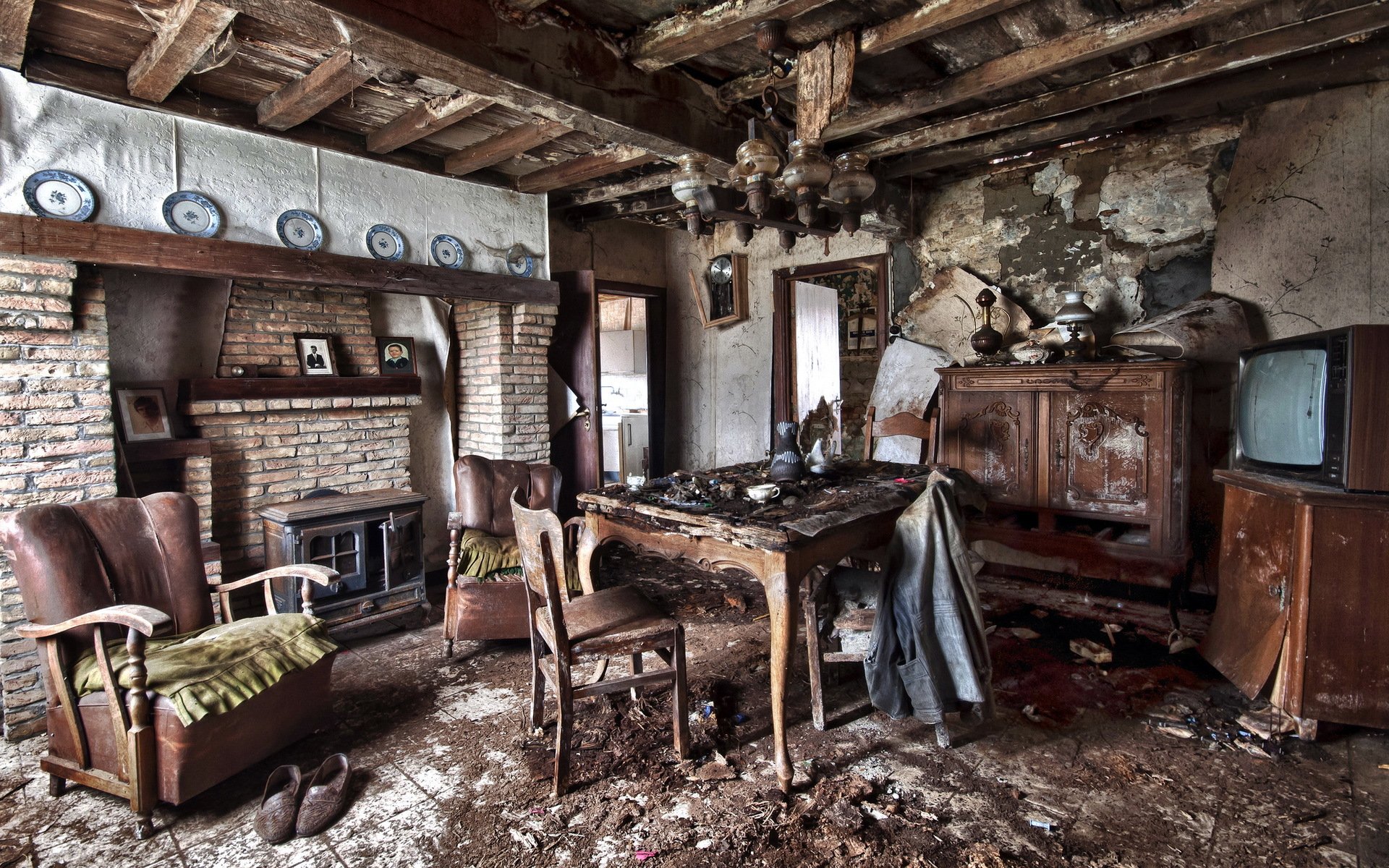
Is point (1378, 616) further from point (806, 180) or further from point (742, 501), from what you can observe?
point (806, 180)

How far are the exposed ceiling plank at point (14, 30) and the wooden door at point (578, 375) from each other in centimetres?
306

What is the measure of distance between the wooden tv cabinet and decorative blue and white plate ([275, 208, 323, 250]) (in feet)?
15.6

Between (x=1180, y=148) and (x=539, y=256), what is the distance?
4.13 meters

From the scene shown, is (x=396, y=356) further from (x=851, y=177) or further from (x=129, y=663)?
(x=851, y=177)

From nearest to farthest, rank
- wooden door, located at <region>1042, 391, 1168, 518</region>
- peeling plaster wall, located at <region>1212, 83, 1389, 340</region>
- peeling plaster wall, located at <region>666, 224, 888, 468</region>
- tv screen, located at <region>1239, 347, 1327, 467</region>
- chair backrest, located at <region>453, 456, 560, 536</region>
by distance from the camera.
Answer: tv screen, located at <region>1239, 347, 1327, 467</region>
peeling plaster wall, located at <region>1212, 83, 1389, 340</region>
wooden door, located at <region>1042, 391, 1168, 518</region>
chair backrest, located at <region>453, 456, 560, 536</region>
peeling plaster wall, located at <region>666, 224, 888, 468</region>

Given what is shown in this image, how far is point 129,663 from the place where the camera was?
2.17m

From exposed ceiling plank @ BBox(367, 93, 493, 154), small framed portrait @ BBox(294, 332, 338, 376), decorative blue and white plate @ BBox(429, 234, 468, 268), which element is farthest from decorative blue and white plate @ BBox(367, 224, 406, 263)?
small framed portrait @ BBox(294, 332, 338, 376)

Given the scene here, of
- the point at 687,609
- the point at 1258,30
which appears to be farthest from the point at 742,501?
the point at 1258,30

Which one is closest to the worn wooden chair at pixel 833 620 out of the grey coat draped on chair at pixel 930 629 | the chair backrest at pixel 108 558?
the grey coat draped on chair at pixel 930 629

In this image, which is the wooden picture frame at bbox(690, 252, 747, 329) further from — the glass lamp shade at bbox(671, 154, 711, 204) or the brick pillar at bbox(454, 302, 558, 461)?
the glass lamp shade at bbox(671, 154, 711, 204)

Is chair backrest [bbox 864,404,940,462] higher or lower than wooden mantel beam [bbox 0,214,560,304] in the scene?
lower

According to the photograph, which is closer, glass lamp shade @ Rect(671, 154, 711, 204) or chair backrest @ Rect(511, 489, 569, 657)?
chair backrest @ Rect(511, 489, 569, 657)

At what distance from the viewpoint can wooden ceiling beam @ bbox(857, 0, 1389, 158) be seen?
268cm

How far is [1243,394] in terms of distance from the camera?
121 inches
